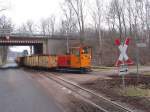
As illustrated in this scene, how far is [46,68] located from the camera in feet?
174

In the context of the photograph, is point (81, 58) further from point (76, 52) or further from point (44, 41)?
point (44, 41)

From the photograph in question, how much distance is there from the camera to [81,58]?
137 ft

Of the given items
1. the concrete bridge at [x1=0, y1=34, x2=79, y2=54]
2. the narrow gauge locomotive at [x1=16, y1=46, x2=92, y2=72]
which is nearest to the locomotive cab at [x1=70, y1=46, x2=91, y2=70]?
the narrow gauge locomotive at [x1=16, y1=46, x2=92, y2=72]

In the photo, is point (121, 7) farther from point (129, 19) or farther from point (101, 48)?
point (101, 48)

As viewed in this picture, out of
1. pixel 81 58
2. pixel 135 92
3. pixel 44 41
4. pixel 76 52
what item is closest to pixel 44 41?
pixel 44 41

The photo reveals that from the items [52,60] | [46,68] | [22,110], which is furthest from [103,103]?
[46,68]

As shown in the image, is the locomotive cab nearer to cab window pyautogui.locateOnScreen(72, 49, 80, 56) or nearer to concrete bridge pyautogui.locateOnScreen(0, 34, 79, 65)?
cab window pyautogui.locateOnScreen(72, 49, 80, 56)

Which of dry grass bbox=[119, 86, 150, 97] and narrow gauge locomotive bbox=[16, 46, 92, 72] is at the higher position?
narrow gauge locomotive bbox=[16, 46, 92, 72]

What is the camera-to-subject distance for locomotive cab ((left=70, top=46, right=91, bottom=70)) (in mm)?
41625

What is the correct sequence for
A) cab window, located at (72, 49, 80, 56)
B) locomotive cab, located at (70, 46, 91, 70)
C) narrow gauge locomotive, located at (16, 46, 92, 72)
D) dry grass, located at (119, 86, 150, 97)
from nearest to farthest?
1. dry grass, located at (119, 86, 150, 97)
2. locomotive cab, located at (70, 46, 91, 70)
3. narrow gauge locomotive, located at (16, 46, 92, 72)
4. cab window, located at (72, 49, 80, 56)

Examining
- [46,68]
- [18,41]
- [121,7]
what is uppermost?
[121,7]

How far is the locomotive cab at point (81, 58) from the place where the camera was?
4162 centimetres

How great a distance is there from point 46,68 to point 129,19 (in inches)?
1281

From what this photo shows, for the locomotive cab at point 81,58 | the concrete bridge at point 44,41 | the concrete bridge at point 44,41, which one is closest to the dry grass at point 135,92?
the locomotive cab at point 81,58
